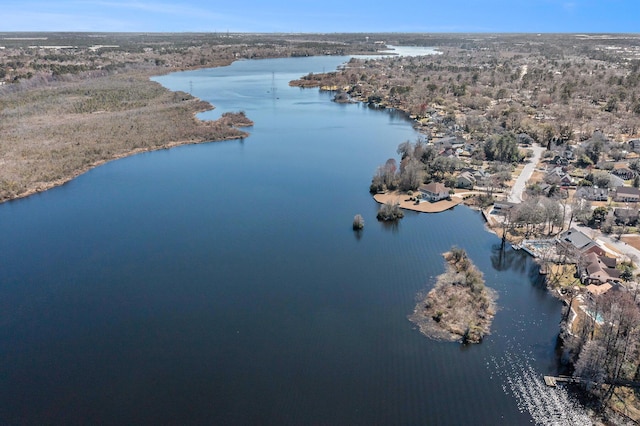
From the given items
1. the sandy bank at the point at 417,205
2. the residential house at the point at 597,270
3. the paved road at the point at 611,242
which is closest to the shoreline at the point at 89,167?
the sandy bank at the point at 417,205

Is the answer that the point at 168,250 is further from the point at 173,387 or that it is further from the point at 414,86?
the point at 414,86

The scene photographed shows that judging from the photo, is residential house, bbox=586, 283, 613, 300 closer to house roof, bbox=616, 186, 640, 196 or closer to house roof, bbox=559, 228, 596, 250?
house roof, bbox=559, 228, 596, 250

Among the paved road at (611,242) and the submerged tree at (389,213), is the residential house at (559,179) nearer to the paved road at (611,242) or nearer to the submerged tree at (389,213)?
the paved road at (611,242)

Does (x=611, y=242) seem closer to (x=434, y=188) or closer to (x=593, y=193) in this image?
(x=593, y=193)

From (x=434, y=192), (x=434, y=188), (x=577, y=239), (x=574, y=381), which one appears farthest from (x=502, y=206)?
(x=574, y=381)

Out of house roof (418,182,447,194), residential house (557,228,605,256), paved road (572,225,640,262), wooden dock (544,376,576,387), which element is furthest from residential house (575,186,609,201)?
wooden dock (544,376,576,387)

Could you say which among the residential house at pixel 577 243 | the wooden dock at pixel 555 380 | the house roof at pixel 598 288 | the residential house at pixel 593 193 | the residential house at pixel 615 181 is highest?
the residential house at pixel 615 181

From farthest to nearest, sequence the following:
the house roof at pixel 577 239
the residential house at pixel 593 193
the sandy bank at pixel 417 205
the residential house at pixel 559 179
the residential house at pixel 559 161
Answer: the residential house at pixel 559 161 → the residential house at pixel 559 179 → the residential house at pixel 593 193 → the sandy bank at pixel 417 205 → the house roof at pixel 577 239
